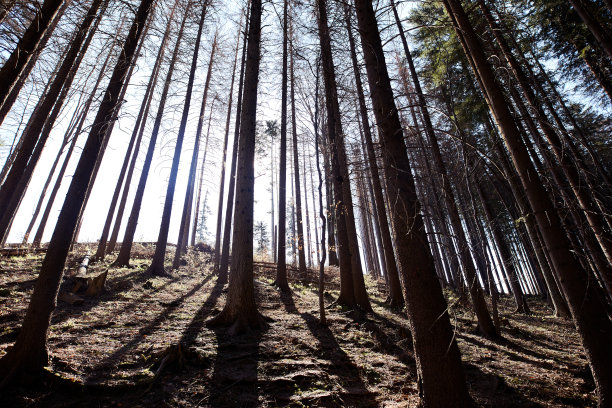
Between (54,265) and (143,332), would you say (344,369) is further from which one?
(54,265)

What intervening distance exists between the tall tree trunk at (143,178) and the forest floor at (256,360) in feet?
12.0

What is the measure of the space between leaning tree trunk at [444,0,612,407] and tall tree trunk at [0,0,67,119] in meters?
6.12

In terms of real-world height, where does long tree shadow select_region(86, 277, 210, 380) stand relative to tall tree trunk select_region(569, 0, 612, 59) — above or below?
below

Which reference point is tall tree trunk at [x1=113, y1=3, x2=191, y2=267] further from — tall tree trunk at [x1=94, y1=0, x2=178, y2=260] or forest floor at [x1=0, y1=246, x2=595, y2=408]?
forest floor at [x1=0, y1=246, x2=595, y2=408]

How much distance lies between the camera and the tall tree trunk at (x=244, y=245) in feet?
19.5

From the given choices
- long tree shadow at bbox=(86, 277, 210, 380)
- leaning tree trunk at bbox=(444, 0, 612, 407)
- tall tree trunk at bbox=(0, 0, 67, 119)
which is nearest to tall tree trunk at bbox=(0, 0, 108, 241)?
tall tree trunk at bbox=(0, 0, 67, 119)

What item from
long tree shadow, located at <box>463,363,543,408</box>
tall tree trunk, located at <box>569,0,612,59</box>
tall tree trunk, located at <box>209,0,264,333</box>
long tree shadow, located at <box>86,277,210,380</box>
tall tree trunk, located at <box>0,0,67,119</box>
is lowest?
long tree shadow, located at <box>463,363,543,408</box>

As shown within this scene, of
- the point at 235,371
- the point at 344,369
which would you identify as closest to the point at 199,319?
the point at 235,371

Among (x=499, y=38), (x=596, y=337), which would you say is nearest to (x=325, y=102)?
(x=499, y=38)

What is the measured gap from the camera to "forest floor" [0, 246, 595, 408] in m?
3.42

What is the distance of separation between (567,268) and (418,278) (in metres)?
2.56

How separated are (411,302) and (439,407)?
967mm

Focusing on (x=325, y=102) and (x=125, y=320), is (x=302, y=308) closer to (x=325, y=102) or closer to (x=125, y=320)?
(x=125, y=320)

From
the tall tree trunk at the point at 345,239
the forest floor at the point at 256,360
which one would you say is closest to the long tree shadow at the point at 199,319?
the forest floor at the point at 256,360
